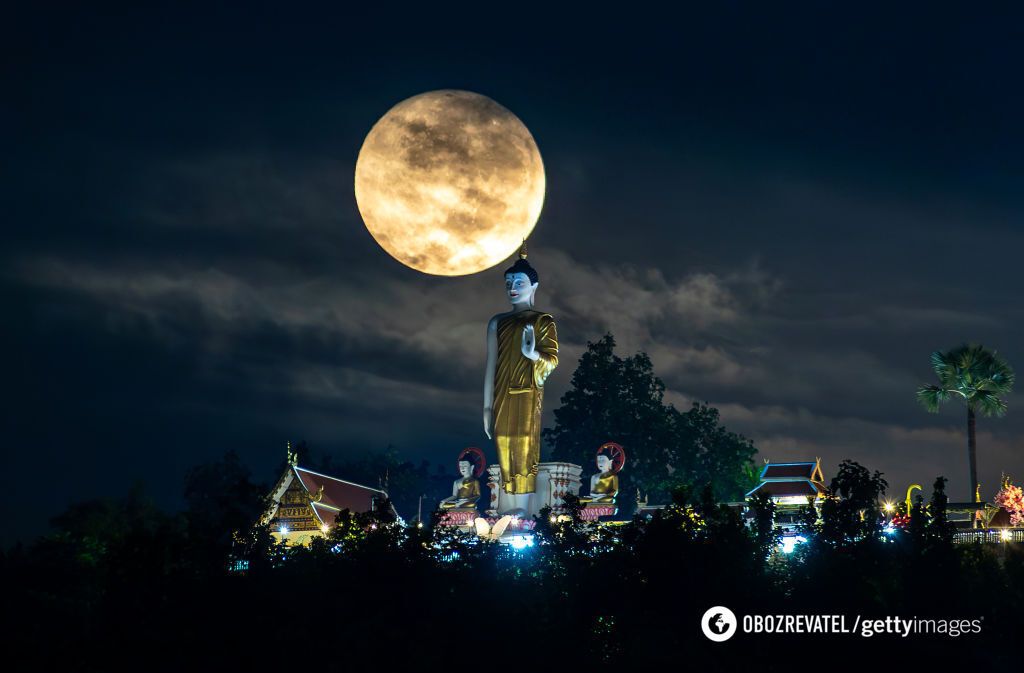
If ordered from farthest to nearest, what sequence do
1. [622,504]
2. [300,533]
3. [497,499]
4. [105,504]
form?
[622,504], [105,504], [300,533], [497,499]

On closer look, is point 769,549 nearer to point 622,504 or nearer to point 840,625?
point 840,625

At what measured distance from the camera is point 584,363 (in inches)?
3014

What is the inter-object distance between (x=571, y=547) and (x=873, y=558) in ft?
17.2

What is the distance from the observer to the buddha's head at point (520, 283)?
4784cm

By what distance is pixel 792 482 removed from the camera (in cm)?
5944

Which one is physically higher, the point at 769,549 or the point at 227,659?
the point at 769,549

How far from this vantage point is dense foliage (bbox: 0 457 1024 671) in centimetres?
1973

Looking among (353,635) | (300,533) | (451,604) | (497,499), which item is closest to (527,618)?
(451,604)

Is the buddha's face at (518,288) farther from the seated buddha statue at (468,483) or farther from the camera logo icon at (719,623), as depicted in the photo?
the camera logo icon at (719,623)

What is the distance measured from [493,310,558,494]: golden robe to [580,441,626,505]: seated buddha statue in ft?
12.9

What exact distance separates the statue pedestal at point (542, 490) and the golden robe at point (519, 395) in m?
0.36

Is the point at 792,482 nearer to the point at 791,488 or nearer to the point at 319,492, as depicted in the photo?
the point at 791,488

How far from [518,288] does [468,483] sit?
1095cm

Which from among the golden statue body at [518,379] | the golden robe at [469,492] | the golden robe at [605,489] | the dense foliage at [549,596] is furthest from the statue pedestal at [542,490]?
the dense foliage at [549,596]
